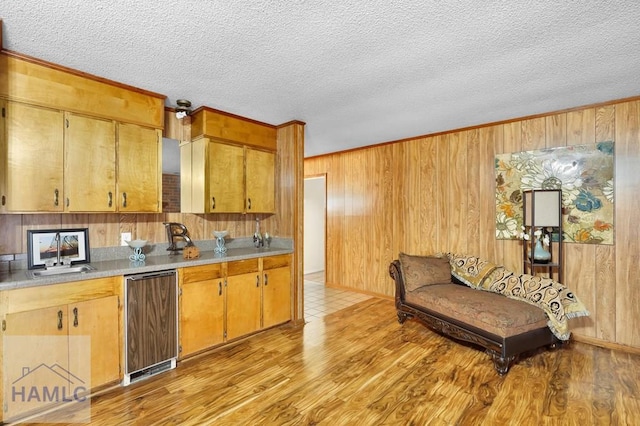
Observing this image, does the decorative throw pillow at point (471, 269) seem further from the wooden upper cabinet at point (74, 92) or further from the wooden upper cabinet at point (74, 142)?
the wooden upper cabinet at point (74, 92)

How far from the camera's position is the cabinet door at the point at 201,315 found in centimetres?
269

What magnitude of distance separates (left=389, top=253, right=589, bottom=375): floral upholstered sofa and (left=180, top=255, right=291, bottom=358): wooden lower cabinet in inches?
58.7

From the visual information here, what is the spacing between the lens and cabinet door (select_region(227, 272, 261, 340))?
3.04 metres

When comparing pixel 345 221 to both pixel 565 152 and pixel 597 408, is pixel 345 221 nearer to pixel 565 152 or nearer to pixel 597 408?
pixel 565 152

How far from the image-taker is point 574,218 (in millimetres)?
3189

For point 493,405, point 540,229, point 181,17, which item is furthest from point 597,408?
point 181,17

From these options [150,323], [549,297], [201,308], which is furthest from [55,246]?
[549,297]

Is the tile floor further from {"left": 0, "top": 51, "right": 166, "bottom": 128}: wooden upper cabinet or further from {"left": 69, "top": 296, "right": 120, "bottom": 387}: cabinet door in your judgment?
{"left": 0, "top": 51, "right": 166, "bottom": 128}: wooden upper cabinet

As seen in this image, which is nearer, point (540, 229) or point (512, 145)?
point (540, 229)

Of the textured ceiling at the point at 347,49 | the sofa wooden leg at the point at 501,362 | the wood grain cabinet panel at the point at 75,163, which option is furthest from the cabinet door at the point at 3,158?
the sofa wooden leg at the point at 501,362

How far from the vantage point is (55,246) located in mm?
2396

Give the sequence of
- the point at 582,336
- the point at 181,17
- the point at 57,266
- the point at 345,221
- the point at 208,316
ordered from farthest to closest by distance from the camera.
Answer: the point at 345,221 → the point at 582,336 → the point at 208,316 → the point at 57,266 → the point at 181,17

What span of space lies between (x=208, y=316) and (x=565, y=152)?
4.13 meters

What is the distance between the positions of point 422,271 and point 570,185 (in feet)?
6.00
